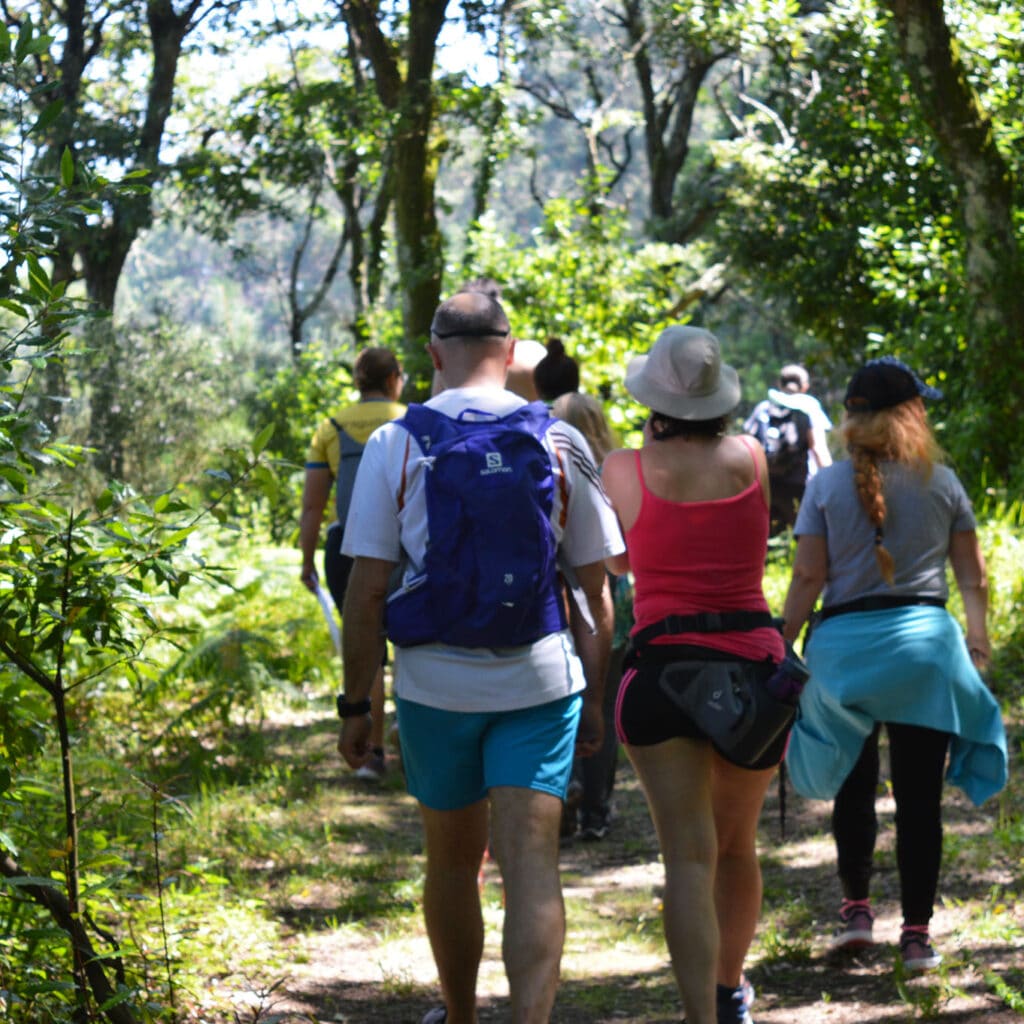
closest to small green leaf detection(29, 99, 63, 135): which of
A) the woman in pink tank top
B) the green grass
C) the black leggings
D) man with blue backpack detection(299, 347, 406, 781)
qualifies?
the green grass

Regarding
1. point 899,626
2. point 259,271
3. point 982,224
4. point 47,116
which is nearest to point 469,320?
point 47,116

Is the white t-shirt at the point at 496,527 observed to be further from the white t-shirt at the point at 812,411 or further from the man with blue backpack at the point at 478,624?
the white t-shirt at the point at 812,411

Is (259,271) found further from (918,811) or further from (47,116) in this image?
(47,116)

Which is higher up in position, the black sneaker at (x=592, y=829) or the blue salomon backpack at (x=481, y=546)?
the blue salomon backpack at (x=481, y=546)

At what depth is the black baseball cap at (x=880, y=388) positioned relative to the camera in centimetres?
479

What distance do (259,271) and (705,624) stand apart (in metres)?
19.6

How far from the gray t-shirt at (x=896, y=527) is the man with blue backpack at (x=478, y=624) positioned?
1159mm

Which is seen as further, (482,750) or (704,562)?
(704,562)

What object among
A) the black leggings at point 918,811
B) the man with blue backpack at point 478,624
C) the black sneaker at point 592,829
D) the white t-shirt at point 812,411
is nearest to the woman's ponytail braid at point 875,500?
the black leggings at point 918,811

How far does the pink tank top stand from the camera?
3938 millimetres

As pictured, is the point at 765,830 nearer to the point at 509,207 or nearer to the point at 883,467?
the point at 883,467

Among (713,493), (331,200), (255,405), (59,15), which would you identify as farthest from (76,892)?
(331,200)

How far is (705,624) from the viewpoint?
392 centimetres

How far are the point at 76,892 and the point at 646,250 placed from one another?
11.5m
